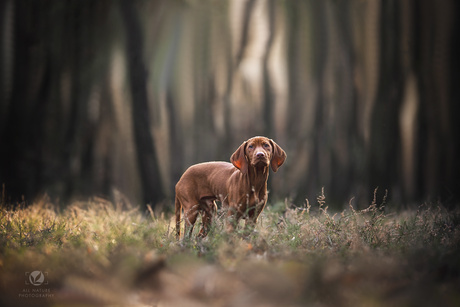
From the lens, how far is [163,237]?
427 centimetres

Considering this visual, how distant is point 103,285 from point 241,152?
252 cm

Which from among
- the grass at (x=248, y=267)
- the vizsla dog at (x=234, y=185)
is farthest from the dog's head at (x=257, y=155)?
the grass at (x=248, y=267)

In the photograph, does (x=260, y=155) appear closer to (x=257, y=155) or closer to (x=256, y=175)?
(x=257, y=155)

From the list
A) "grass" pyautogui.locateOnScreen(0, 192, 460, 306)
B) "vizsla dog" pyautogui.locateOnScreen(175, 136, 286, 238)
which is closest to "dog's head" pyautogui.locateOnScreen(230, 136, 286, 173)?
"vizsla dog" pyautogui.locateOnScreen(175, 136, 286, 238)

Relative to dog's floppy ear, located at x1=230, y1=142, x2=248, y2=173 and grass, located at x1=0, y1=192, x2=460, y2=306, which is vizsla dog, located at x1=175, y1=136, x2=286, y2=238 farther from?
grass, located at x1=0, y1=192, x2=460, y2=306

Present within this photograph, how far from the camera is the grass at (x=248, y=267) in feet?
7.90

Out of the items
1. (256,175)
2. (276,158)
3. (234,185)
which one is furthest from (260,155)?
(234,185)

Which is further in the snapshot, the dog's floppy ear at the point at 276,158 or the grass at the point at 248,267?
the dog's floppy ear at the point at 276,158

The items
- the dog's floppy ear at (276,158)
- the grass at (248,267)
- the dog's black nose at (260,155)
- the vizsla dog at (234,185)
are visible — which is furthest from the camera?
the dog's floppy ear at (276,158)

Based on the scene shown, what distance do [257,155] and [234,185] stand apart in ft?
1.76

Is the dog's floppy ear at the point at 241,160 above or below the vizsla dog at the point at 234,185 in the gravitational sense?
above

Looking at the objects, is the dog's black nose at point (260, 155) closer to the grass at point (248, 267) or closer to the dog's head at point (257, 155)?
the dog's head at point (257, 155)

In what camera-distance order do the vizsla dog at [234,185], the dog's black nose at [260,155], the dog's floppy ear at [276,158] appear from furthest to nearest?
the dog's floppy ear at [276,158]
the vizsla dog at [234,185]
the dog's black nose at [260,155]

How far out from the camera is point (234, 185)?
15.5 feet
